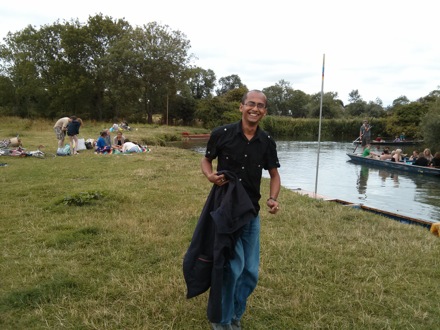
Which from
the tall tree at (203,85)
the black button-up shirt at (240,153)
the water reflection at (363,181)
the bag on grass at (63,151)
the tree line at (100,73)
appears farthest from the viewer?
the tall tree at (203,85)

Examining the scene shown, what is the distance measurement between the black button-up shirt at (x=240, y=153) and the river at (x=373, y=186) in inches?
320

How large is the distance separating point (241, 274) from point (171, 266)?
1474mm

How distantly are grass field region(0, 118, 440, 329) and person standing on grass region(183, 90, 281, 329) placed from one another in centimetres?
48

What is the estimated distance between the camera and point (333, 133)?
181 feet

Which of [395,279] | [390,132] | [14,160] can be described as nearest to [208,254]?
[395,279]

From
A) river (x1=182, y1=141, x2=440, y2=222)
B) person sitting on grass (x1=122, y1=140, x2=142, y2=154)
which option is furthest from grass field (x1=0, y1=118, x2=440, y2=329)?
person sitting on grass (x1=122, y1=140, x2=142, y2=154)

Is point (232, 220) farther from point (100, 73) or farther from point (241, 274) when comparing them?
point (100, 73)

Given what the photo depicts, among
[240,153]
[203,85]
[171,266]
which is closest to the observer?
[240,153]

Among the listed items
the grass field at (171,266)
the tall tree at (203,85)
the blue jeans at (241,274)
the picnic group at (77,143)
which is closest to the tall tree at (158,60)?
the tall tree at (203,85)

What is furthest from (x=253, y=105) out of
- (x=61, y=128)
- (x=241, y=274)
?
(x=61, y=128)

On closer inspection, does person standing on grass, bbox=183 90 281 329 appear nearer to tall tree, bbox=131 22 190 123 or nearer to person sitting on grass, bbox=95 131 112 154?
person sitting on grass, bbox=95 131 112 154

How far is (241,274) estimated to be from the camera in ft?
9.32

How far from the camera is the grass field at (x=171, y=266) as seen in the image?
10.3 ft

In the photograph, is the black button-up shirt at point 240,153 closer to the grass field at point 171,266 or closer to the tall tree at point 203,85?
the grass field at point 171,266
